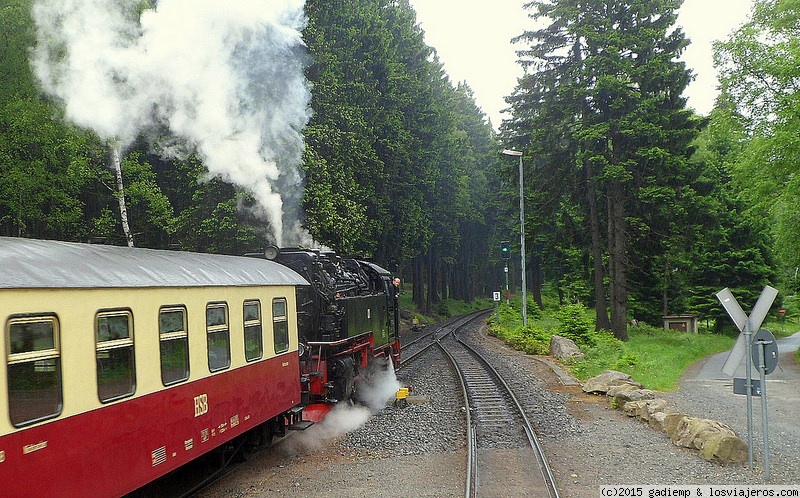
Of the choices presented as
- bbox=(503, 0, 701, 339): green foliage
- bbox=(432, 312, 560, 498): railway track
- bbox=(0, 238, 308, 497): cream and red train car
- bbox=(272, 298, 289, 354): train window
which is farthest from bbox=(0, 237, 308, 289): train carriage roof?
bbox=(503, 0, 701, 339): green foliage

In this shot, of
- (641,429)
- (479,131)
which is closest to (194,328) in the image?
(641,429)

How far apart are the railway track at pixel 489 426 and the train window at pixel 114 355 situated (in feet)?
13.9

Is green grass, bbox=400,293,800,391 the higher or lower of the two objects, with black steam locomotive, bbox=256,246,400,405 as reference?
lower

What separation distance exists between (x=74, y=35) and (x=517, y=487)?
13.8 m

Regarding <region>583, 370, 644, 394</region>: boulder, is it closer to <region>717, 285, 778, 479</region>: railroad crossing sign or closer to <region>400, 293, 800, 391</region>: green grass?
<region>400, 293, 800, 391</region>: green grass

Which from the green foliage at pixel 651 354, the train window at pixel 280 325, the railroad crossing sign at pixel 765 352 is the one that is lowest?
the green foliage at pixel 651 354

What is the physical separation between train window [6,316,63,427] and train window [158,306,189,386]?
1572 mm

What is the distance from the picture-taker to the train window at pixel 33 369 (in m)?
5.07

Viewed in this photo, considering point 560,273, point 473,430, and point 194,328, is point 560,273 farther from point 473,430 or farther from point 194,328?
point 194,328

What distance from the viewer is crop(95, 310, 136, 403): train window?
6.09 metres

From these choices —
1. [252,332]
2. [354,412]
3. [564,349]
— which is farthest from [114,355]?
[564,349]

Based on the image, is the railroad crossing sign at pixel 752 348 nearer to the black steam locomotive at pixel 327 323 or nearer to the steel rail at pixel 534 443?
the steel rail at pixel 534 443

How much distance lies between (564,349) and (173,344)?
1850 cm

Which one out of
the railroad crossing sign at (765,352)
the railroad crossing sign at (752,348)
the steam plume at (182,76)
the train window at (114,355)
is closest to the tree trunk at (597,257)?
the steam plume at (182,76)
